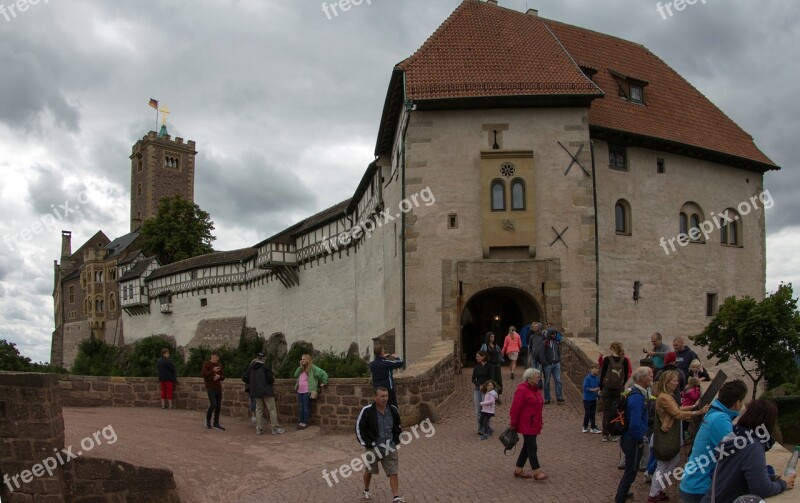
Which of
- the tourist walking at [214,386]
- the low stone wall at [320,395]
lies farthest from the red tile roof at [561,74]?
the tourist walking at [214,386]

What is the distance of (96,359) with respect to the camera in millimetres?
57250

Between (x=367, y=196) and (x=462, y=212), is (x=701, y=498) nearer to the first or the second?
(x=462, y=212)

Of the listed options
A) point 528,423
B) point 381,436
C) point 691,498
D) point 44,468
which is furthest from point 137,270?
point 691,498

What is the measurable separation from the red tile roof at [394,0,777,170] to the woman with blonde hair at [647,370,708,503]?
46.9 ft

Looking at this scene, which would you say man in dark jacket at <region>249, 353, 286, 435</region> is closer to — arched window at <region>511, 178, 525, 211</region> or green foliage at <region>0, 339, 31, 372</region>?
arched window at <region>511, 178, 525, 211</region>

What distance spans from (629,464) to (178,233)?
198ft

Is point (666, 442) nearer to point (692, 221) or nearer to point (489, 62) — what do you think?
point (489, 62)

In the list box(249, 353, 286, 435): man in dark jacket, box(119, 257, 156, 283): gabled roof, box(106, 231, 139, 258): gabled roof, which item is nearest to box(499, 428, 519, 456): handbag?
box(249, 353, 286, 435): man in dark jacket

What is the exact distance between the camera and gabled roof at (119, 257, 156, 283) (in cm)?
5797

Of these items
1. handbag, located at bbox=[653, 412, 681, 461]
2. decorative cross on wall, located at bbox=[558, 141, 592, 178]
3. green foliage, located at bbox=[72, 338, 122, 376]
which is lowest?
green foliage, located at bbox=[72, 338, 122, 376]

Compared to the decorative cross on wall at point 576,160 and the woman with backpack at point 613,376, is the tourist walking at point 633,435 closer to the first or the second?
the woman with backpack at point 613,376

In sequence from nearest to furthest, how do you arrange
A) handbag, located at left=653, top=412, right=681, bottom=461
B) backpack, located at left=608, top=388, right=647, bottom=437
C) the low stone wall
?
handbag, located at left=653, top=412, right=681, bottom=461, backpack, located at left=608, top=388, right=647, bottom=437, the low stone wall

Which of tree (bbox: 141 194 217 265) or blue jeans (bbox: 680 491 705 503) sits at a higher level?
tree (bbox: 141 194 217 265)

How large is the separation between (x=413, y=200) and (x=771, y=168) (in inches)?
597
